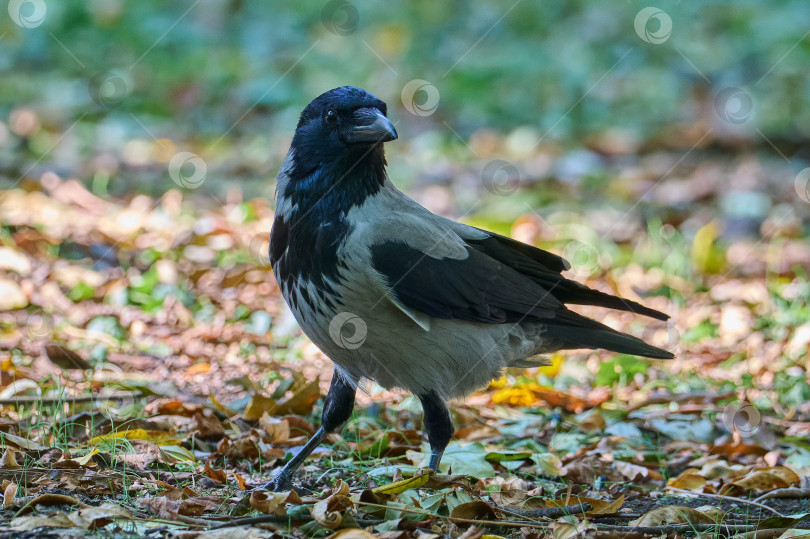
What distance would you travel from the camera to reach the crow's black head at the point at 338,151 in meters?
3.68

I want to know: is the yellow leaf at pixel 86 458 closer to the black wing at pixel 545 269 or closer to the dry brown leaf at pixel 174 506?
the dry brown leaf at pixel 174 506

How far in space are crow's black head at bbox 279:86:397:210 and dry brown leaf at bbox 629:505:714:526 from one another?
1.57m

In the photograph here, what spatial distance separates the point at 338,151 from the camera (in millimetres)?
3732

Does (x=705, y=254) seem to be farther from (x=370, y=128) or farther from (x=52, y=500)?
(x=52, y=500)

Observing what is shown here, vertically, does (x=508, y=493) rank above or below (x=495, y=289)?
below

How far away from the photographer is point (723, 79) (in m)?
10.6

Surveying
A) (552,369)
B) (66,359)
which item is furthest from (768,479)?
(66,359)

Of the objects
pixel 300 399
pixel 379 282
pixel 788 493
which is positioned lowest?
pixel 788 493

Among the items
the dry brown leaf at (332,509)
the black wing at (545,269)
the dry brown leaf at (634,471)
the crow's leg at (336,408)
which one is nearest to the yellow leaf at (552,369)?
the black wing at (545,269)

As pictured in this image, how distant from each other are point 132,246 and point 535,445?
3.38 m

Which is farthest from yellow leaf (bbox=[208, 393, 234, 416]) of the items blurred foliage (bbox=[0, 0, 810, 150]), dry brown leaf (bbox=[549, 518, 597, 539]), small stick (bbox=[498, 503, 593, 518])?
blurred foliage (bbox=[0, 0, 810, 150])

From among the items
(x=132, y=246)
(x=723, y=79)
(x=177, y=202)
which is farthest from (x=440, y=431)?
(x=723, y=79)

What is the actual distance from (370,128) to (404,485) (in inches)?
53.0

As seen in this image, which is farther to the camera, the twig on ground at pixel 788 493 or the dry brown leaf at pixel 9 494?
the twig on ground at pixel 788 493
